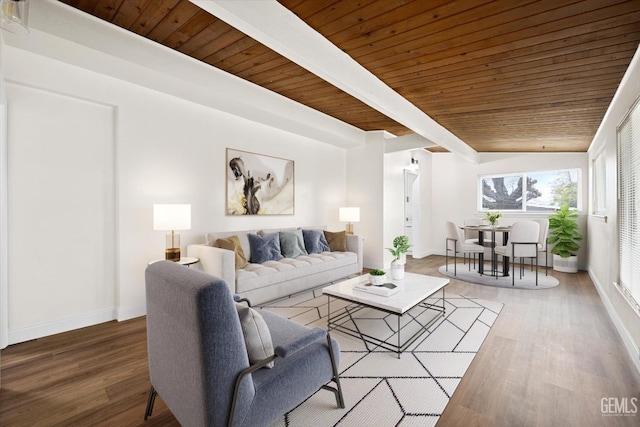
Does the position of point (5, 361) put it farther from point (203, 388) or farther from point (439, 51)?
point (439, 51)

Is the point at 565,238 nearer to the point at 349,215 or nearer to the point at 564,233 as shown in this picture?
the point at 564,233

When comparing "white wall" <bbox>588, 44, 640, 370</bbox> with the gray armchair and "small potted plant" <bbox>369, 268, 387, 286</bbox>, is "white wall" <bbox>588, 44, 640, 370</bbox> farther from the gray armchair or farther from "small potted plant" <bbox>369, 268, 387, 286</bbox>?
the gray armchair

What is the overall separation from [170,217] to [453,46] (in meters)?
3.08

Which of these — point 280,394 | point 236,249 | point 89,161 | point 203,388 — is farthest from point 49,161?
point 280,394

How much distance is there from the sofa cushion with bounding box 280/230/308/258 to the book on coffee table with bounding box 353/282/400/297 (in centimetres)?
162

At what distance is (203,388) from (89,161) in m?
2.84

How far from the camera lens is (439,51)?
2.53 metres

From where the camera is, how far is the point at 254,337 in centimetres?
138

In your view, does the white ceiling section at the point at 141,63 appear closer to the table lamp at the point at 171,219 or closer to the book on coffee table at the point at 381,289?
the table lamp at the point at 171,219

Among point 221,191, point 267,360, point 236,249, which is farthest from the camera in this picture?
point 221,191

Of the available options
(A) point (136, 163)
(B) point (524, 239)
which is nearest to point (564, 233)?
(B) point (524, 239)

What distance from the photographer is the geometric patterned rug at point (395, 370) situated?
1.72 m

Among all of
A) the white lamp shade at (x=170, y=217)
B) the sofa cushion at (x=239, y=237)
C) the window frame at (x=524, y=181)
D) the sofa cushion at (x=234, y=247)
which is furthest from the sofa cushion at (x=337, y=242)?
the window frame at (x=524, y=181)

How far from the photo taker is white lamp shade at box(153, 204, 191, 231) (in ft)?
10.0
